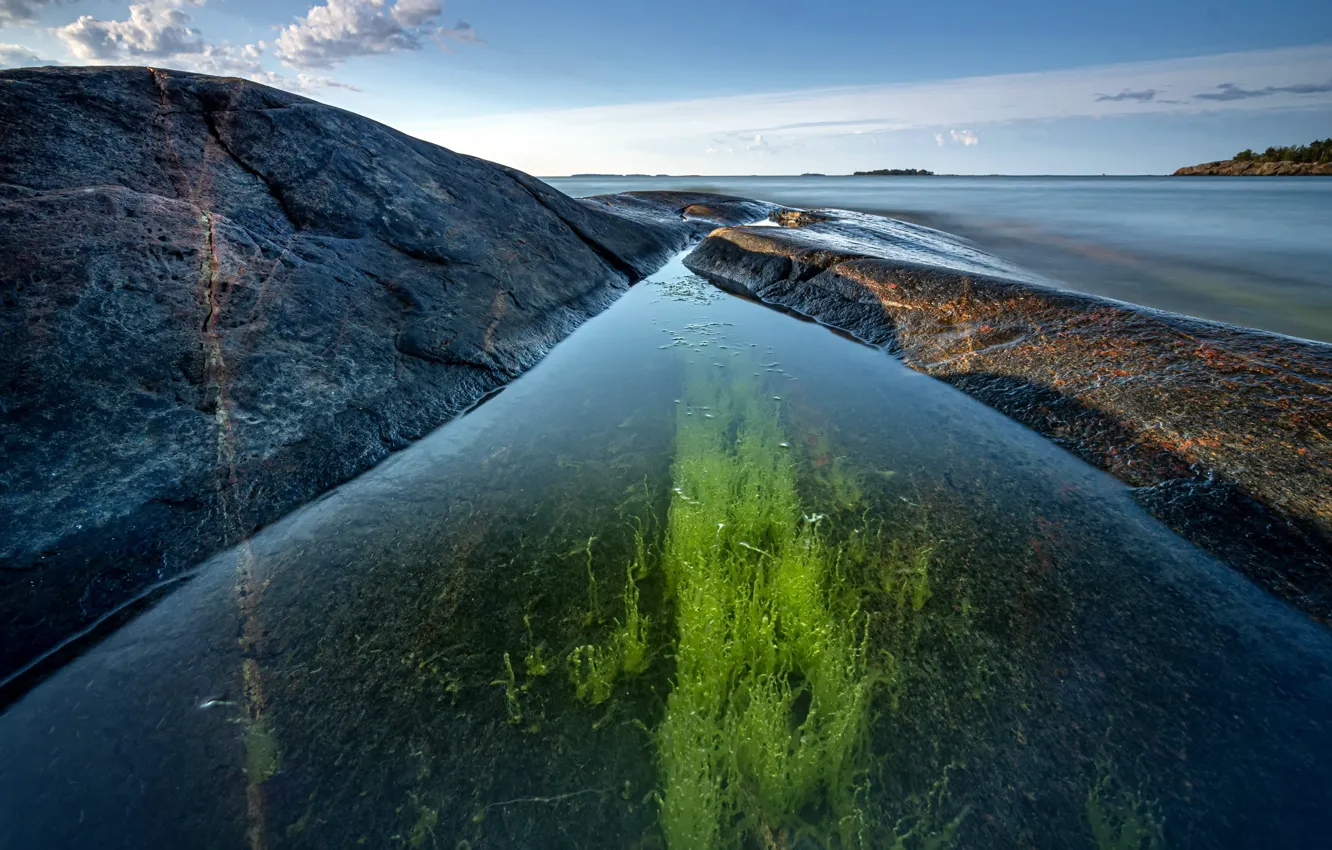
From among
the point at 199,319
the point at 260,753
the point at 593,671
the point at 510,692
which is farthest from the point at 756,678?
the point at 199,319

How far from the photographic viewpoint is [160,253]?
4000 mm

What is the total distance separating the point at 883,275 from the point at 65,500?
8.40 meters

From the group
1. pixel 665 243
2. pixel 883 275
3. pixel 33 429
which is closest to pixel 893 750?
Answer: pixel 33 429

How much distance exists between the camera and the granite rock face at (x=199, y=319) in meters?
2.94

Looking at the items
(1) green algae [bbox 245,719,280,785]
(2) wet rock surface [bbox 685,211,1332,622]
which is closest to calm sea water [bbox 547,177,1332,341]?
(2) wet rock surface [bbox 685,211,1332,622]

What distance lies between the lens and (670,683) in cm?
241

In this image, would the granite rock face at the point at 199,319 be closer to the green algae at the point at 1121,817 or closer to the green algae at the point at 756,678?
the green algae at the point at 756,678

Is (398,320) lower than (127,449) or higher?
higher

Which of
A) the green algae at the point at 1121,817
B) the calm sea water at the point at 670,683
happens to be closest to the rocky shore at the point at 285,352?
the calm sea water at the point at 670,683

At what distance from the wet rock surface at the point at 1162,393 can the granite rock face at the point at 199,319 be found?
15.9 feet

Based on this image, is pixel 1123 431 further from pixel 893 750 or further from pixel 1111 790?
pixel 893 750

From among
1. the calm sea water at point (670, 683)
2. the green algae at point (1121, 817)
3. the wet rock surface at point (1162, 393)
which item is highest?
the wet rock surface at point (1162, 393)

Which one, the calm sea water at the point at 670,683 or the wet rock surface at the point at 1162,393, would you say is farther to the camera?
the wet rock surface at the point at 1162,393

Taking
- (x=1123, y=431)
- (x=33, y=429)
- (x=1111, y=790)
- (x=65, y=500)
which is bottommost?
(x=1111, y=790)
